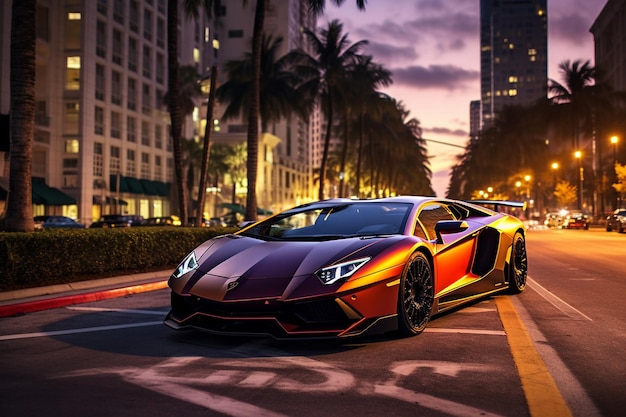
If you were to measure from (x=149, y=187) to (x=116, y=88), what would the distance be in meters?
9.12

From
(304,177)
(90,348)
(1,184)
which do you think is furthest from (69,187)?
(304,177)

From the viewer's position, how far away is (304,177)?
127000 mm

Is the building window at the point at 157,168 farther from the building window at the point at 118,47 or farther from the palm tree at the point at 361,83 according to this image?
the palm tree at the point at 361,83

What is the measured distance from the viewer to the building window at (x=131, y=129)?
189ft

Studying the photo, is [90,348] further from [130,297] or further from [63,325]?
[130,297]

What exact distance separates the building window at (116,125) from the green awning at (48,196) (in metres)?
8.08

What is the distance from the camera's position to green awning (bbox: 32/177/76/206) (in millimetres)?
45250

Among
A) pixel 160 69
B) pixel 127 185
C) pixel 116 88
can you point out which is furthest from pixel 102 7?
pixel 127 185

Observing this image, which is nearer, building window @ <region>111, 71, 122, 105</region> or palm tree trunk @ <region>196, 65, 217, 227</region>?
palm tree trunk @ <region>196, 65, 217, 227</region>

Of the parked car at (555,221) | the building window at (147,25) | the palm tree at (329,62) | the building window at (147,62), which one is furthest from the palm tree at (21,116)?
the parked car at (555,221)

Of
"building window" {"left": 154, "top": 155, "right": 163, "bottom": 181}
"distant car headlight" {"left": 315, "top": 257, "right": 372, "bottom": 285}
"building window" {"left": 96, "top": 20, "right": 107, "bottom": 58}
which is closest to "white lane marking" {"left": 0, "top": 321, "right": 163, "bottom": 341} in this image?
"distant car headlight" {"left": 315, "top": 257, "right": 372, "bottom": 285}

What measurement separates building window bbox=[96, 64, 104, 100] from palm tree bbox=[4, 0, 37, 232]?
41.8 meters

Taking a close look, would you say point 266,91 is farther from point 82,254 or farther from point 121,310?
point 121,310

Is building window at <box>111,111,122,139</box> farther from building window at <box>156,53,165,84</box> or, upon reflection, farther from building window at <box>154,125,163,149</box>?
building window at <box>156,53,165,84</box>
